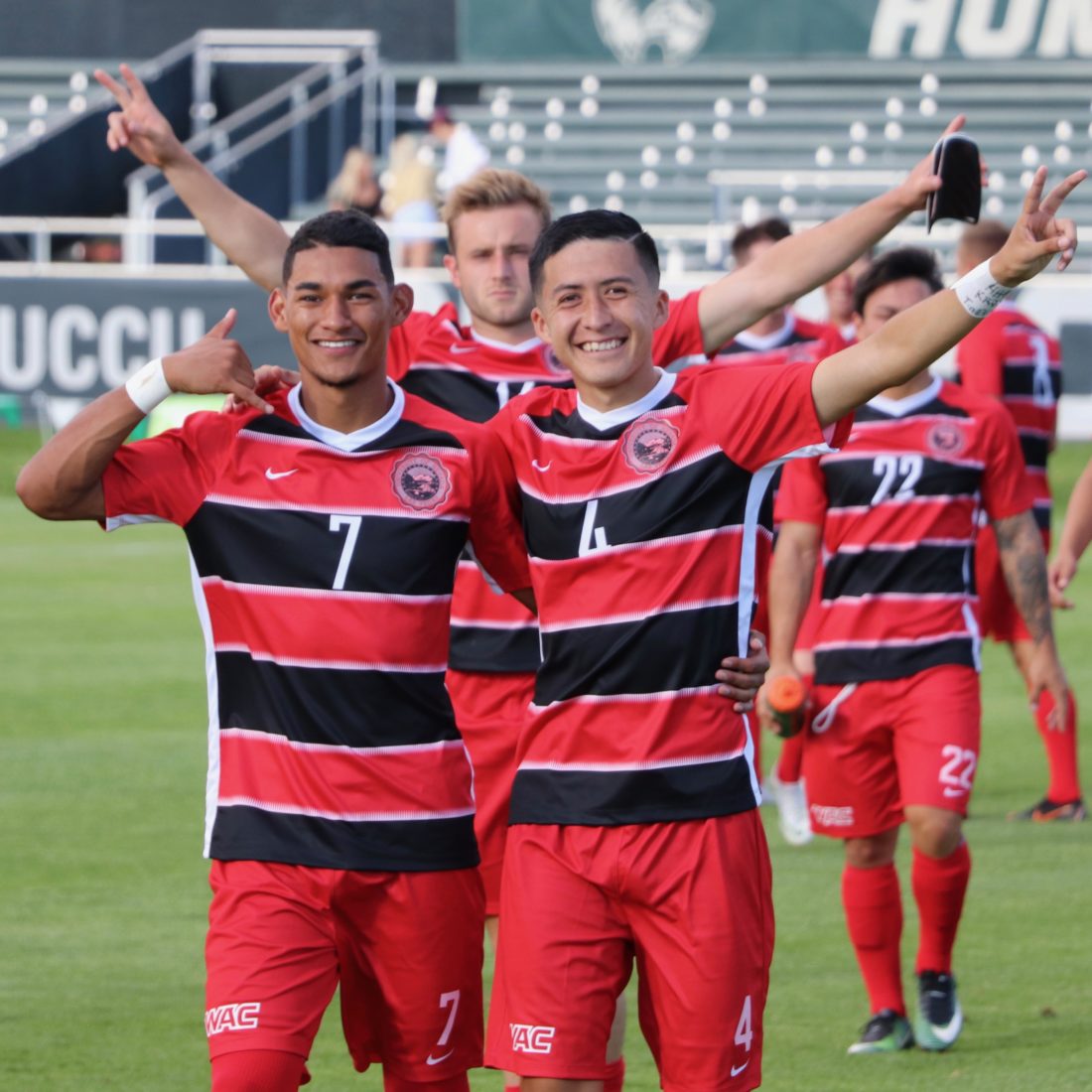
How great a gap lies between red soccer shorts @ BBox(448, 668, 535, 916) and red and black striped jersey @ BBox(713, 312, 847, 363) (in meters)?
4.06

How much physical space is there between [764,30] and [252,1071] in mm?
27516

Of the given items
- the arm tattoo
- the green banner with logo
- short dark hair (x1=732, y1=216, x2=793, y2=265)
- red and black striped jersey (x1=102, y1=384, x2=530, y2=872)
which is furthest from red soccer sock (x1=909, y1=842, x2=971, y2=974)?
the green banner with logo

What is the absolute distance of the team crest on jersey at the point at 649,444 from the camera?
4.79 m

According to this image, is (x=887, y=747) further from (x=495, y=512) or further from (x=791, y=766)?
(x=791, y=766)

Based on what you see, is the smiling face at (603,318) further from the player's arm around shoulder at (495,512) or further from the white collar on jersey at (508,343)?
the white collar on jersey at (508,343)

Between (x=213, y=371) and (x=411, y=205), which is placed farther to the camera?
(x=411, y=205)

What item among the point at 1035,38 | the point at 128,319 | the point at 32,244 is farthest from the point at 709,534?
the point at 1035,38

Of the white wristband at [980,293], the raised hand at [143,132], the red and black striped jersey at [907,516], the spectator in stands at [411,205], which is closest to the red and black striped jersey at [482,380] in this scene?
the raised hand at [143,132]

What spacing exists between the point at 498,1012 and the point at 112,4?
29854 millimetres

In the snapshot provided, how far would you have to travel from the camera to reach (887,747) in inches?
282

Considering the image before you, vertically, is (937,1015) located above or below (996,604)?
below

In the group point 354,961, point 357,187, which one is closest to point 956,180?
point 354,961

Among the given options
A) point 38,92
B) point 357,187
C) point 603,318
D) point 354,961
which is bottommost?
point 354,961

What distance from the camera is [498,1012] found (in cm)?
473
